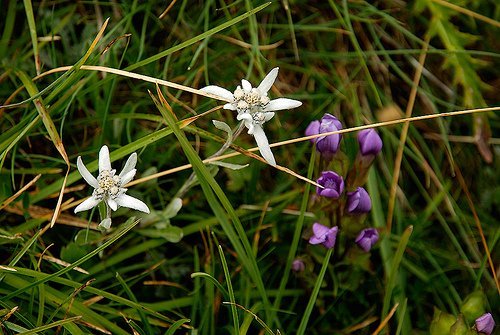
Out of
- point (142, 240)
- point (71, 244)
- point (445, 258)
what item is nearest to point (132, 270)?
point (142, 240)

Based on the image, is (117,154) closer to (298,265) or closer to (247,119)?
(247,119)

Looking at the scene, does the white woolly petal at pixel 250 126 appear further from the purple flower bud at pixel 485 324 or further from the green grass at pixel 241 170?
the purple flower bud at pixel 485 324

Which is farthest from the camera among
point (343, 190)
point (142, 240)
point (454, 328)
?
point (142, 240)

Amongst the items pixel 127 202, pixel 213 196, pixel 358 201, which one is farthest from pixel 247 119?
pixel 358 201

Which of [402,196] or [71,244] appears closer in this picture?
[71,244]

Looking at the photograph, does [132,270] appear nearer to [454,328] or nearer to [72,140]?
[72,140]

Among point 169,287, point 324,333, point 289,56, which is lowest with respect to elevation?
point 324,333
